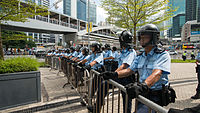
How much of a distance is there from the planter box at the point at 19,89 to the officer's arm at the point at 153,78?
3385 millimetres

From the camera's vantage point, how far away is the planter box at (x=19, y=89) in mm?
3287

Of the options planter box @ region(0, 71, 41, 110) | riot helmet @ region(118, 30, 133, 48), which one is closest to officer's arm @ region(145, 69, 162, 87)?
riot helmet @ region(118, 30, 133, 48)

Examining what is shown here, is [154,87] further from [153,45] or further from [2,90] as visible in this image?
[2,90]

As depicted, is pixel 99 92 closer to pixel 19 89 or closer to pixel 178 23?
pixel 19 89

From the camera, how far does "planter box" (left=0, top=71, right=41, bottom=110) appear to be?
3287 mm

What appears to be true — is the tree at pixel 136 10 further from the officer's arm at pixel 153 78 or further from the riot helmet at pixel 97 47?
the officer's arm at pixel 153 78

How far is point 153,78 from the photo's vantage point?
1571 mm

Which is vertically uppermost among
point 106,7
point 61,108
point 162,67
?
point 106,7

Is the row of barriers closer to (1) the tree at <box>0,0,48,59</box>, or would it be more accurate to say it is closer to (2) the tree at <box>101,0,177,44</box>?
(1) the tree at <box>0,0,48,59</box>

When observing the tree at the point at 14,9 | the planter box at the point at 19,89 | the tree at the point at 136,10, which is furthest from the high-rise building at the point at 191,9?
the planter box at the point at 19,89

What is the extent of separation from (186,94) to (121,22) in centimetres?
711

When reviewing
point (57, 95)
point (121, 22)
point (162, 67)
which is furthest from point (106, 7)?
point (162, 67)

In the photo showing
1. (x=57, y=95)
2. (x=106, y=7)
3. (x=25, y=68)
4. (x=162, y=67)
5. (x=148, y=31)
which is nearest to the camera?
(x=162, y=67)

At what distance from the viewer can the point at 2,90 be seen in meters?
3.26
